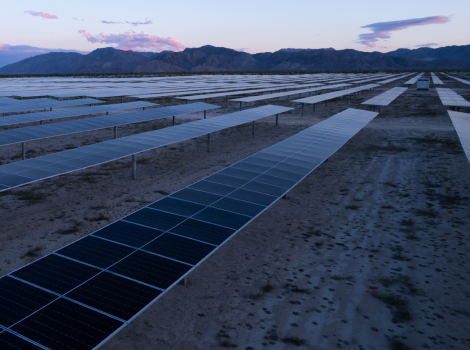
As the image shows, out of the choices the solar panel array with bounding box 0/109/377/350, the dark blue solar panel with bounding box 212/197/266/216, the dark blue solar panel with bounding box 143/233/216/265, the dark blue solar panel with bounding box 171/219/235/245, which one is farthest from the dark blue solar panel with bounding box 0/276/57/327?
the dark blue solar panel with bounding box 212/197/266/216

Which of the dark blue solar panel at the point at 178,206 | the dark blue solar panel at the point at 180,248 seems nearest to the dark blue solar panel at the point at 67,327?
the dark blue solar panel at the point at 180,248

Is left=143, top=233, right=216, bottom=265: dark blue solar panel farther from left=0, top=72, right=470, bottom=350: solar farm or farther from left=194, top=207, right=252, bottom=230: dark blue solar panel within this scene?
left=194, top=207, right=252, bottom=230: dark blue solar panel

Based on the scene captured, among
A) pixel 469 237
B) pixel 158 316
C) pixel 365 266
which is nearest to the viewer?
pixel 158 316

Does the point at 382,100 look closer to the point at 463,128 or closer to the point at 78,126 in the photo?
the point at 463,128

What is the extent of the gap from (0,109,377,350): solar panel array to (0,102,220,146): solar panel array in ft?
46.5

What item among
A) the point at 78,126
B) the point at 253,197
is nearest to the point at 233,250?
the point at 253,197

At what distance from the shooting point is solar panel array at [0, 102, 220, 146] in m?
23.4

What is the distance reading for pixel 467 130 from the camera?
24.5 metres

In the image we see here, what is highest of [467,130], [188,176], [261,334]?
[467,130]

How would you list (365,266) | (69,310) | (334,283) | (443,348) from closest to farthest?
(69,310) < (443,348) < (334,283) < (365,266)

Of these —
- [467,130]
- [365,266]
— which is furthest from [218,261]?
[467,130]

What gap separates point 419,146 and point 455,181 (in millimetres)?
10096

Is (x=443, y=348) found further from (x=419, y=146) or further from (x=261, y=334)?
(x=419, y=146)

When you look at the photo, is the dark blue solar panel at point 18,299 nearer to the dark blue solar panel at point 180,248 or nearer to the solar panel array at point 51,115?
the dark blue solar panel at point 180,248
